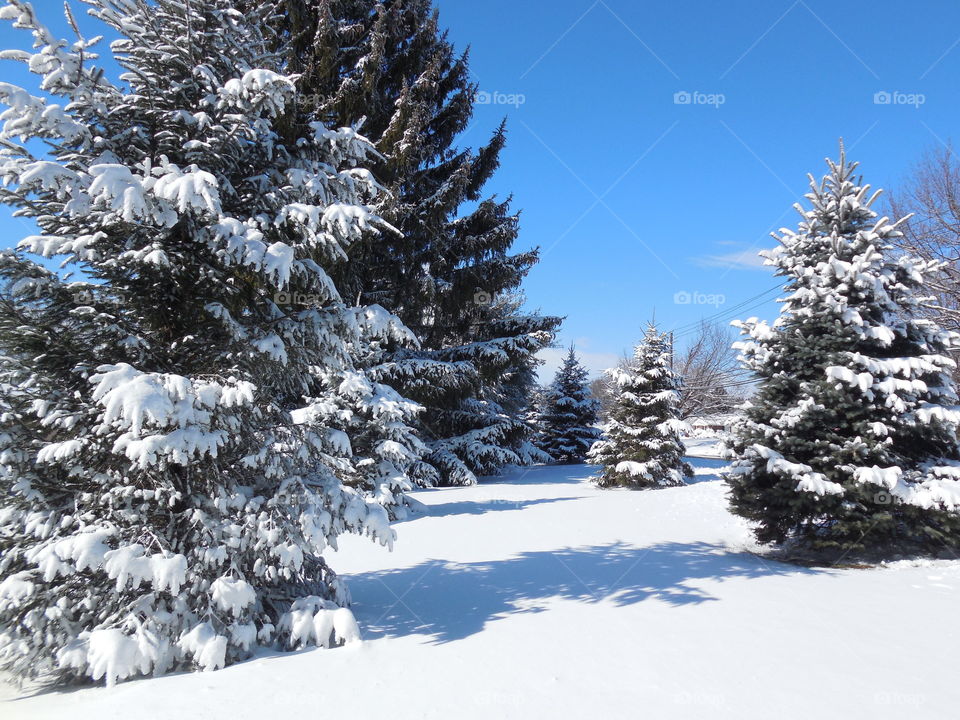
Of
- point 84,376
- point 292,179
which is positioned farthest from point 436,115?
point 84,376

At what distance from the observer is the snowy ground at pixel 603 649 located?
3.36 m

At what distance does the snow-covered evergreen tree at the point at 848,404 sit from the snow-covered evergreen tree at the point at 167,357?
581 centimetres

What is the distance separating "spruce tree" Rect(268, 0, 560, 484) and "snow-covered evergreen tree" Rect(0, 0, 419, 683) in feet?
25.9

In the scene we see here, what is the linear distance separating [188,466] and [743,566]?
6.60 m

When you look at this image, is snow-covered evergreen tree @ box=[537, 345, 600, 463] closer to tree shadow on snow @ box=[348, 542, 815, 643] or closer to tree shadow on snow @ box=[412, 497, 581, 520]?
tree shadow on snow @ box=[412, 497, 581, 520]

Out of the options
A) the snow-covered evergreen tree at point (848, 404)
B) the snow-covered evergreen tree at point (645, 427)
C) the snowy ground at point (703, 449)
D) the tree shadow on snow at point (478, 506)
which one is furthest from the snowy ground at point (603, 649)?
the snowy ground at point (703, 449)

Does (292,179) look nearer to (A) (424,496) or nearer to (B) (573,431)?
(A) (424,496)

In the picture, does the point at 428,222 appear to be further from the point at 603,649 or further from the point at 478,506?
the point at 603,649

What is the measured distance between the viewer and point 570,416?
950 inches

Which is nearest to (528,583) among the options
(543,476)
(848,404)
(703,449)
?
(848,404)

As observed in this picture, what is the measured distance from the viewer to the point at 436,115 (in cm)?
1647

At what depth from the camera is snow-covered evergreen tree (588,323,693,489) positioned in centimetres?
1484

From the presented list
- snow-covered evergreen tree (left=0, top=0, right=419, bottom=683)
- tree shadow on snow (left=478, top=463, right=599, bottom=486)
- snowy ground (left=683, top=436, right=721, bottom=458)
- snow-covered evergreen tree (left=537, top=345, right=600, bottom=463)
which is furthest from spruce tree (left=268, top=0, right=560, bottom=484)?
snowy ground (left=683, top=436, right=721, bottom=458)

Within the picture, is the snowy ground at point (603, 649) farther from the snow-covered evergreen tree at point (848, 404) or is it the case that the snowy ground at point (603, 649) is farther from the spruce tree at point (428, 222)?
the spruce tree at point (428, 222)
